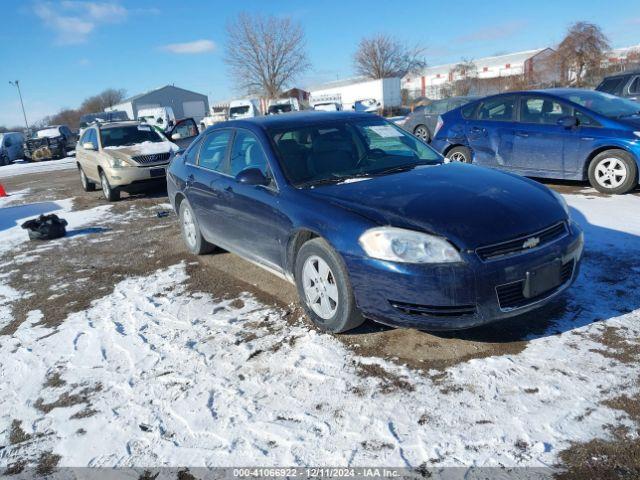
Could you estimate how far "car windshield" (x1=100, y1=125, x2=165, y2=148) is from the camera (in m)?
11.2

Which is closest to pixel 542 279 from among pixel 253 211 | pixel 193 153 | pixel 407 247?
pixel 407 247

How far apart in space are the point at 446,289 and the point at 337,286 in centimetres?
74

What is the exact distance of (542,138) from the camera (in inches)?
301

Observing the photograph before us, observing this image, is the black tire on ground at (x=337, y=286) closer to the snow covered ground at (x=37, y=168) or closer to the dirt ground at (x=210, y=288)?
the dirt ground at (x=210, y=288)

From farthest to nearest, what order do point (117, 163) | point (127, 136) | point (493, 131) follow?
point (127, 136) < point (117, 163) < point (493, 131)

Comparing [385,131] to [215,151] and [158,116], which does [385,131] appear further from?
[158,116]

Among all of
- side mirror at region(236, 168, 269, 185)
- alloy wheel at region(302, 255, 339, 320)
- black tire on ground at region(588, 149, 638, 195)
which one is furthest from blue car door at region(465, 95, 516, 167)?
alloy wheel at region(302, 255, 339, 320)

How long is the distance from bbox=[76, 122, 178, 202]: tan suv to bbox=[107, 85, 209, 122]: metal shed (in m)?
46.4

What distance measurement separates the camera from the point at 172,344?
3785 mm

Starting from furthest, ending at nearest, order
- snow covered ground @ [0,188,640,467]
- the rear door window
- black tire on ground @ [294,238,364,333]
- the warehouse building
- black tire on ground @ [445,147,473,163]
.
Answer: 1. the warehouse building
2. the rear door window
3. black tire on ground @ [445,147,473,163]
4. black tire on ground @ [294,238,364,333]
5. snow covered ground @ [0,188,640,467]

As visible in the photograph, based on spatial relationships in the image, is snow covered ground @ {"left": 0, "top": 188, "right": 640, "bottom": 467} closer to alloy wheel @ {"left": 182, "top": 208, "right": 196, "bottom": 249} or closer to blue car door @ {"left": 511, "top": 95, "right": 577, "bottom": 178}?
alloy wheel @ {"left": 182, "top": 208, "right": 196, "bottom": 249}

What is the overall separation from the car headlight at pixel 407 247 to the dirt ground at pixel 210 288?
683 mm

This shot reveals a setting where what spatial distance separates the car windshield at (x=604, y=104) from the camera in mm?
7359

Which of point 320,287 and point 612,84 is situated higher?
point 612,84
